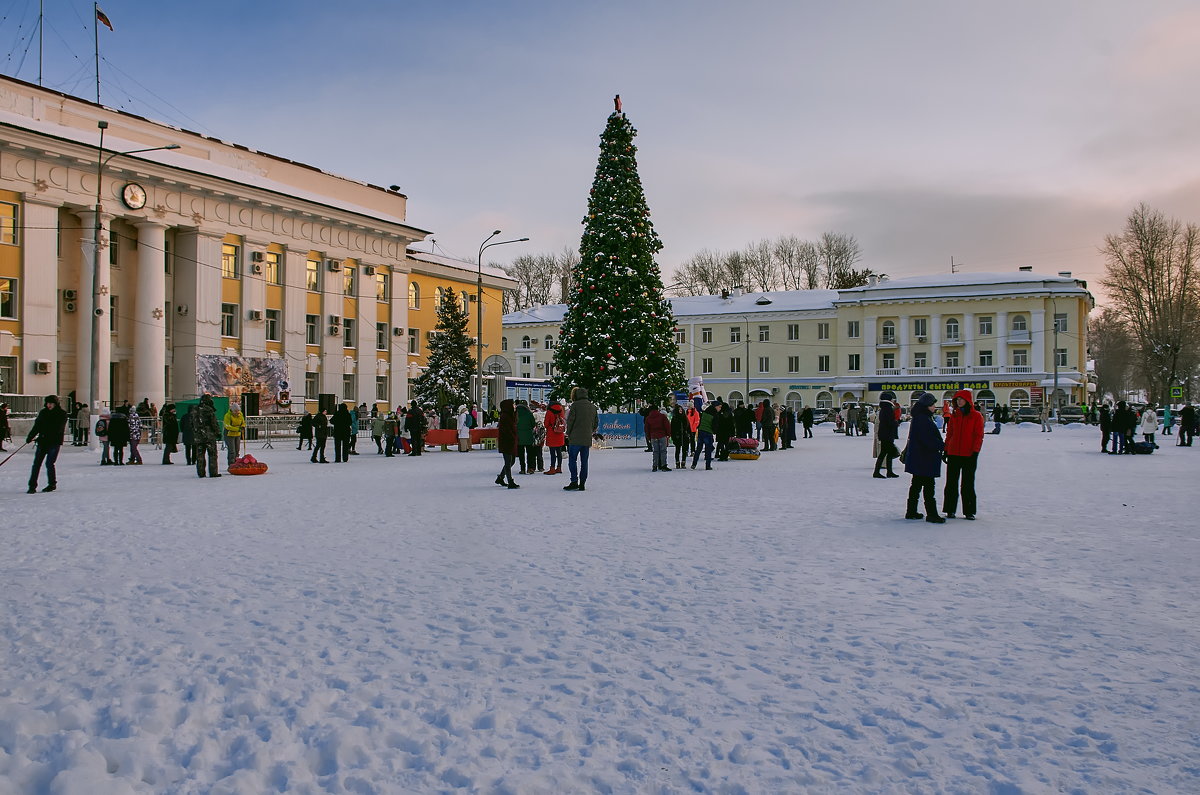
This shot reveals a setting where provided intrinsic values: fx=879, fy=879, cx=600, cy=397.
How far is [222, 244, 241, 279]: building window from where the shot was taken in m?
43.2

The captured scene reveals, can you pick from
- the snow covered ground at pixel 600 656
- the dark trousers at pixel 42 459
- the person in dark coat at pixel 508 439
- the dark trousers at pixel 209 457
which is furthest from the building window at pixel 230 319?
the snow covered ground at pixel 600 656

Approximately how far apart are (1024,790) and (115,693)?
172 inches

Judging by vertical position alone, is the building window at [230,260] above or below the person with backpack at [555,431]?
above

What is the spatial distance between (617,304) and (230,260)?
74.0 feet

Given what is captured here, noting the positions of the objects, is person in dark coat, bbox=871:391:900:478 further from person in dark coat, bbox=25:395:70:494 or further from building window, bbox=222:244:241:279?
building window, bbox=222:244:241:279

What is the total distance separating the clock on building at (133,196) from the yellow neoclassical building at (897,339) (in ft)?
144

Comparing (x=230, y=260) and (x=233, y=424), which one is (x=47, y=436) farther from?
(x=230, y=260)

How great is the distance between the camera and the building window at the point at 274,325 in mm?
46000

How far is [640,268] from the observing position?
32.3m

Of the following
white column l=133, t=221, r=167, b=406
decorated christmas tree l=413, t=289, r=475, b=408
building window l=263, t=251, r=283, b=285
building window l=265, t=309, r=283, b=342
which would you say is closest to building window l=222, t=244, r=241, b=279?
building window l=263, t=251, r=283, b=285

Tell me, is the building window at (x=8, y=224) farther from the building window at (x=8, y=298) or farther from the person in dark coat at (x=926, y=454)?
the person in dark coat at (x=926, y=454)

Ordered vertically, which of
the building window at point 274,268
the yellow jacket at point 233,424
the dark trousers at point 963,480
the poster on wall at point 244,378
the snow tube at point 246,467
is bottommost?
the snow tube at point 246,467

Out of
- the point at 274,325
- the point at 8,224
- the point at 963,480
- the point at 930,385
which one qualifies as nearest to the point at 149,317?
the point at 8,224

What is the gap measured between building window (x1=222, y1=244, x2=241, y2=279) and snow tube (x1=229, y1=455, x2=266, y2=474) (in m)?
26.8
